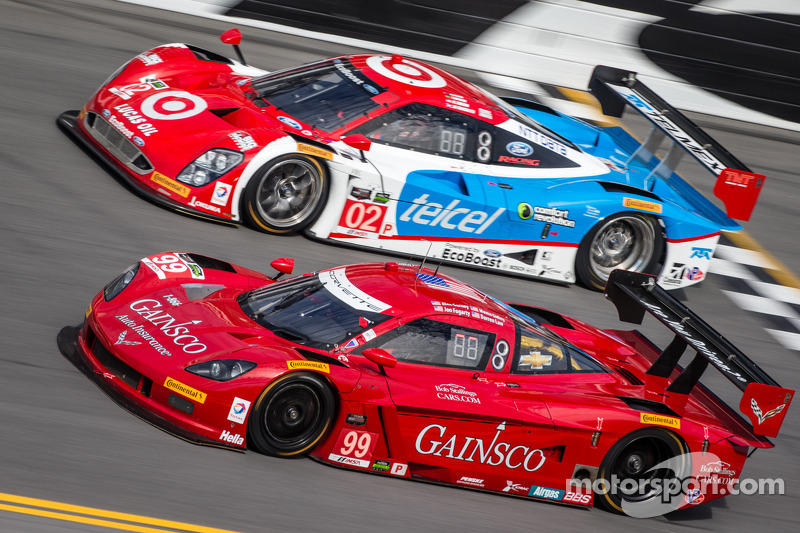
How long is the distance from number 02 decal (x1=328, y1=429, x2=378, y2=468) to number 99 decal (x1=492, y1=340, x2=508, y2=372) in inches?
38.3

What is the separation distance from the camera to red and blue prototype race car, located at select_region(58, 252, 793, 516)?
545 cm

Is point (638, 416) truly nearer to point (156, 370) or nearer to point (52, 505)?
point (156, 370)

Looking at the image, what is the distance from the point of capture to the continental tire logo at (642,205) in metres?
9.25

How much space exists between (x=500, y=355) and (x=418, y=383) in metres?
0.65

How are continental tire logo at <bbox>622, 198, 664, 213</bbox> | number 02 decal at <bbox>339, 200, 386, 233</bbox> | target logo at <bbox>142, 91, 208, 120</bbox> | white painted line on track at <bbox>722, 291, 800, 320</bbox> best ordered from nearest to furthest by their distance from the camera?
target logo at <bbox>142, 91, 208, 120</bbox> < number 02 decal at <bbox>339, 200, 386, 233</bbox> < continental tire logo at <bbox>622, 198, 664, 213</bbox> < white painted line on track at <bbox>722, 291, 800, 320</bbox>

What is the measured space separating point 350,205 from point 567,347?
9.27 feet

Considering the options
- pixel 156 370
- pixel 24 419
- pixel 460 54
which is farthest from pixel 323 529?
pixel 460 54

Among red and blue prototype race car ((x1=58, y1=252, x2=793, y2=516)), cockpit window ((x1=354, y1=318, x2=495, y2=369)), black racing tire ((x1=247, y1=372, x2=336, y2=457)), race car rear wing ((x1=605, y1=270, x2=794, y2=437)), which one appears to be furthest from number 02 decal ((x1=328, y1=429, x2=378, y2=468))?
race car rear wing ((x1=605, y1=270, x2=794, y2=437))

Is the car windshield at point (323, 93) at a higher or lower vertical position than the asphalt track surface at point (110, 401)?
higher

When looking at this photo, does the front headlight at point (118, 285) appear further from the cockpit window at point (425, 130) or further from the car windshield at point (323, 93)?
the cockpit window at point (425, 130)

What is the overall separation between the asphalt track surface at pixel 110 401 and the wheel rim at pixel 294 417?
0.49 feet

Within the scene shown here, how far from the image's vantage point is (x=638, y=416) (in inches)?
242

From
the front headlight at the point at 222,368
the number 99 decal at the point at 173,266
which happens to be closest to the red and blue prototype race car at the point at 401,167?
the number 99 decal at the point at 173,266

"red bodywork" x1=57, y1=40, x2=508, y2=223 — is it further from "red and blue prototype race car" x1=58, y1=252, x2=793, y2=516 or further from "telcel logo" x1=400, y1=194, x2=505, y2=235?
"red and blue prototype race car" x1=58, y1=252, x2=793, y2=516
